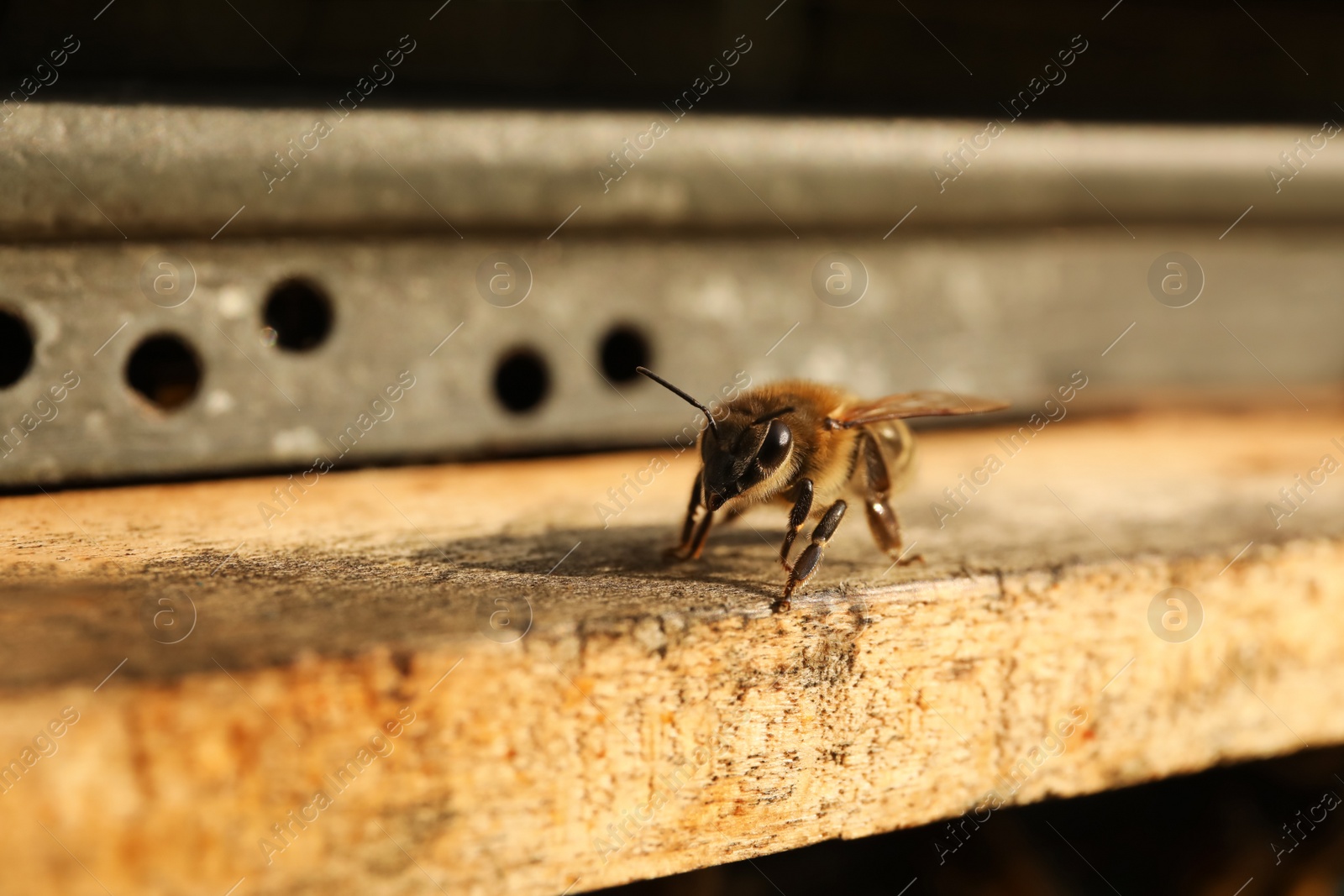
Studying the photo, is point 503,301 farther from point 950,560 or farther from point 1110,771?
point 1110,771

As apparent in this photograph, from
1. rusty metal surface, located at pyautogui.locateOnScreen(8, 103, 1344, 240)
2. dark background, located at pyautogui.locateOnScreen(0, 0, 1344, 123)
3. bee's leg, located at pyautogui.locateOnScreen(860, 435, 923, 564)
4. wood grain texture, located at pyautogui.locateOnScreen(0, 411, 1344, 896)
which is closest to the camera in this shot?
wood grain texture, located at pyautogui.locateOnScreen(0, 411, 1344, 896)

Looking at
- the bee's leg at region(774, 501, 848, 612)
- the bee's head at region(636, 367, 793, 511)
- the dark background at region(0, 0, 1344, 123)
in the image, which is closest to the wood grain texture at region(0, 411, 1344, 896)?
the bee's leg at region(774, 501, 848, 612)

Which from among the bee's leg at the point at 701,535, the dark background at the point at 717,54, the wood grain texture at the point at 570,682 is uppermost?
the dark background at the point at 717,54

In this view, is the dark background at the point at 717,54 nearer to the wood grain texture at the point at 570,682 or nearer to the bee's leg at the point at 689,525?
the wood grain texture at the point at 570,682

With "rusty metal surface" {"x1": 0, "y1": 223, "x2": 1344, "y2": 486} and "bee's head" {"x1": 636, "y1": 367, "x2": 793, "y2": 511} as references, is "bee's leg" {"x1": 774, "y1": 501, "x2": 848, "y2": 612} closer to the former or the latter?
"bee's head" {"x1": 636, "y1": 367, "x2": 793, "y2": 511}

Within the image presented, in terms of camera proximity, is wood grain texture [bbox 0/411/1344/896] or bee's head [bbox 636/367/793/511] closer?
wood grain texture [bbox 0/411/1344/896]

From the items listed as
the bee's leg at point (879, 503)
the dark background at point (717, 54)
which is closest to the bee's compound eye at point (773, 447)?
the bee's leg at point (879, 503)

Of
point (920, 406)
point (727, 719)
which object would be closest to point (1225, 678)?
point (920, 406)
